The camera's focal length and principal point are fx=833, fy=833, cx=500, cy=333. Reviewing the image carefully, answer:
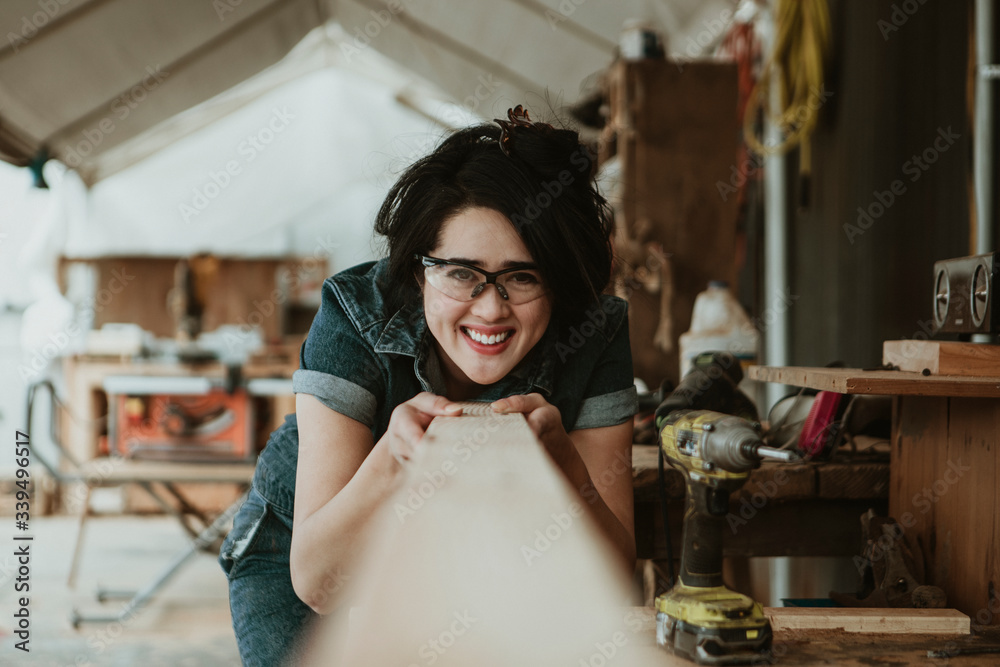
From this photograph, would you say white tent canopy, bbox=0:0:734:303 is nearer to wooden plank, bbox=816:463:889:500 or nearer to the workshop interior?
the workshop interior

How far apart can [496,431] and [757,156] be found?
3301 millimetres

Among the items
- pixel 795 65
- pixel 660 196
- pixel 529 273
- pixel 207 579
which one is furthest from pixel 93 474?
pixel 795 65

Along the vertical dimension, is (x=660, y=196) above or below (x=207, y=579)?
above

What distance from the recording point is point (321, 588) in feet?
3.92

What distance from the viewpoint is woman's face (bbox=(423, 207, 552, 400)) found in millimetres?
1212

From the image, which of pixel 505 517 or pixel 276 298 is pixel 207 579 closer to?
pixel 276 298

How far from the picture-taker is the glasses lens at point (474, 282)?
1218 millimetres
